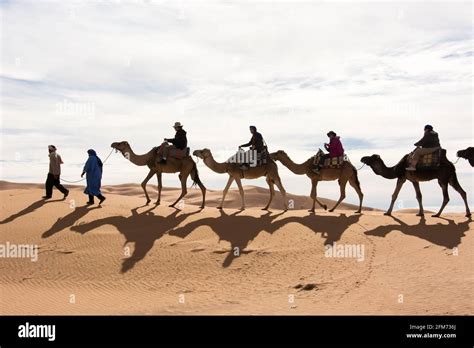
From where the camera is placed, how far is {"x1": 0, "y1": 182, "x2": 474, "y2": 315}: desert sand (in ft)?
34.4

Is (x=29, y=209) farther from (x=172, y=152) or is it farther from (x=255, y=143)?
(x=255, y=143)

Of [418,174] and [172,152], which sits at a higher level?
[172,152]

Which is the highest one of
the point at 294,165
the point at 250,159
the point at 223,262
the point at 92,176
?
the point at 250,159

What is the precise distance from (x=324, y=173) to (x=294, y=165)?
1128mm

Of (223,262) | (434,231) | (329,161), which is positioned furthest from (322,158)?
(223,262)

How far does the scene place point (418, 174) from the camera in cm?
1712

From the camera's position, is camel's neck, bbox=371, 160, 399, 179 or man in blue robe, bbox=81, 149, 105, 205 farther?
camel's neck, bbox=371, 160, 399, 179

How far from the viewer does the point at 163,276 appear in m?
12.6

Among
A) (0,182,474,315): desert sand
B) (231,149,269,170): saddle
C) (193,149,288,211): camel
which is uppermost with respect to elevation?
(231,149,269,170): saddle

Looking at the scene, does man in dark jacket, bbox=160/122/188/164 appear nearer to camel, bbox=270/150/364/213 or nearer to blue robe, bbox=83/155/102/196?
blue robe, bbox=83/155/102/196

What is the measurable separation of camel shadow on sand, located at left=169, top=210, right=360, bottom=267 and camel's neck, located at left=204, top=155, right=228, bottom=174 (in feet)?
5.22

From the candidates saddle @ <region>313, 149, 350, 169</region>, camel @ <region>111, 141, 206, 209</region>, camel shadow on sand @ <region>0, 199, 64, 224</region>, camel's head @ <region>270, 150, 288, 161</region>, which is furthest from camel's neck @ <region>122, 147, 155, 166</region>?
saddle @ <region>313, 149, 350, 169</region>

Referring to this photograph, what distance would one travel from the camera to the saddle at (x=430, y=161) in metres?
16.9
